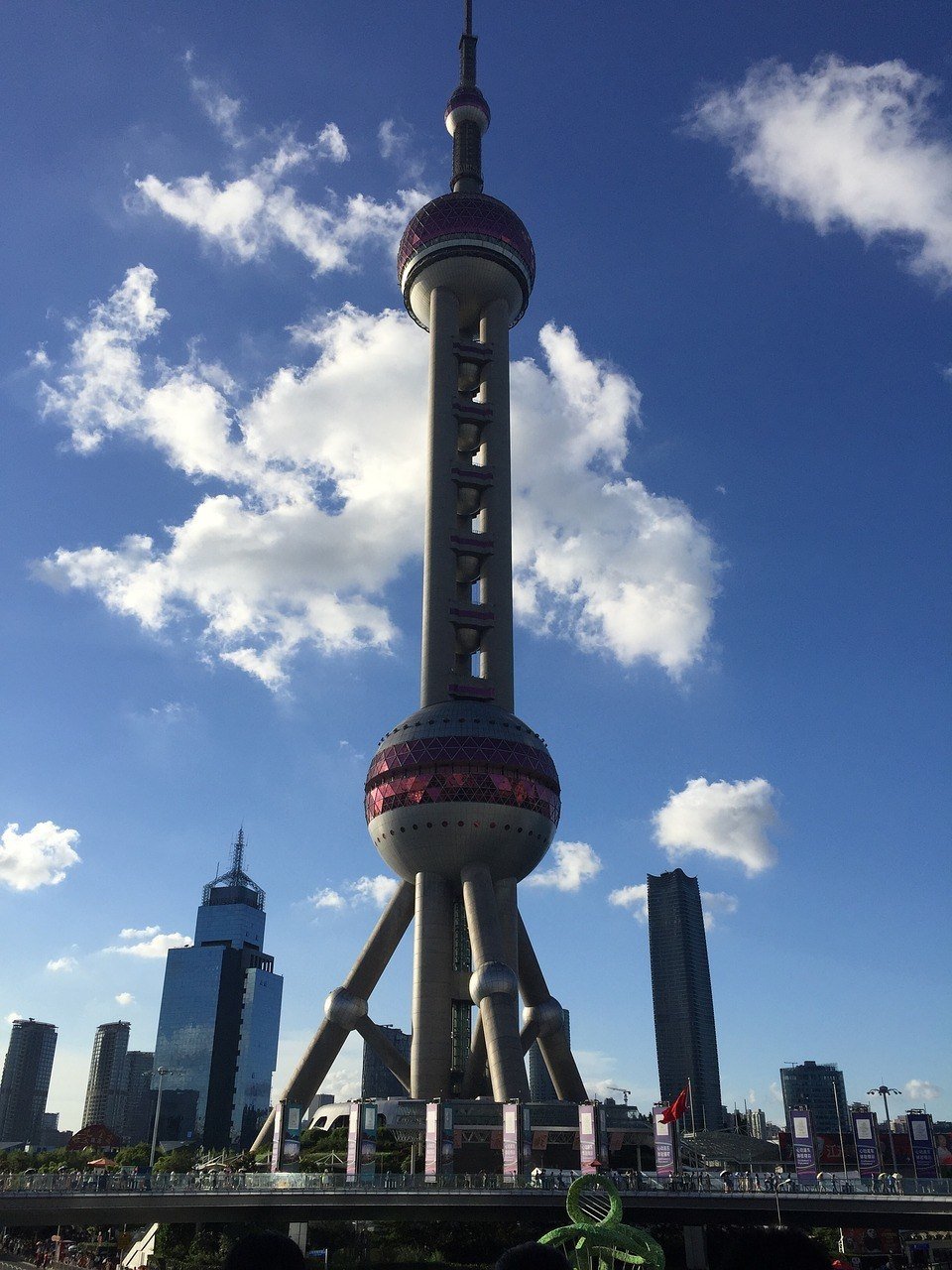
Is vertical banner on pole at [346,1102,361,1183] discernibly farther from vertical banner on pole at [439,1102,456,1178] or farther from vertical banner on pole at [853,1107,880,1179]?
vertical banner on pole at [853,1107,880,1179]

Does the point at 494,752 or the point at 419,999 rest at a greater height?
the point at 494,752

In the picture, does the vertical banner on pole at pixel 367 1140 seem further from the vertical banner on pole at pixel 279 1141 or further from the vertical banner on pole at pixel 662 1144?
the vertical banner on pole at pixel 662 1144

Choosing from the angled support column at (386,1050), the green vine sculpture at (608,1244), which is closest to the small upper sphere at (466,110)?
the angled support column at (386,1050)

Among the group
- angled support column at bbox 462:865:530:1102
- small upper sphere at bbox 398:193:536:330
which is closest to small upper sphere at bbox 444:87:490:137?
small upper sphere at bbox 398:193:536:330

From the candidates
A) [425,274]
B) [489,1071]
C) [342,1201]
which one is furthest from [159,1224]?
[425,274]

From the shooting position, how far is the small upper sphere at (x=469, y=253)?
123250 millimetres

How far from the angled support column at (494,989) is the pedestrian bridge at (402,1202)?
94.5 feet

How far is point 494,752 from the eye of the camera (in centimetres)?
9938

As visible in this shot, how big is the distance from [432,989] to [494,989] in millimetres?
7964

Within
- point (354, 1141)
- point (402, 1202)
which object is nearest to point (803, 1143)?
point (402, 1202)

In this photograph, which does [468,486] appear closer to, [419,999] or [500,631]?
[500,631]

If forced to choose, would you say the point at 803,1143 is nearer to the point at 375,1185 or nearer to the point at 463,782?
the point at 375,1185

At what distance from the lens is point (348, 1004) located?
3880 inches

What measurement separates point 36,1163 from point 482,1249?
94631 millimetres
